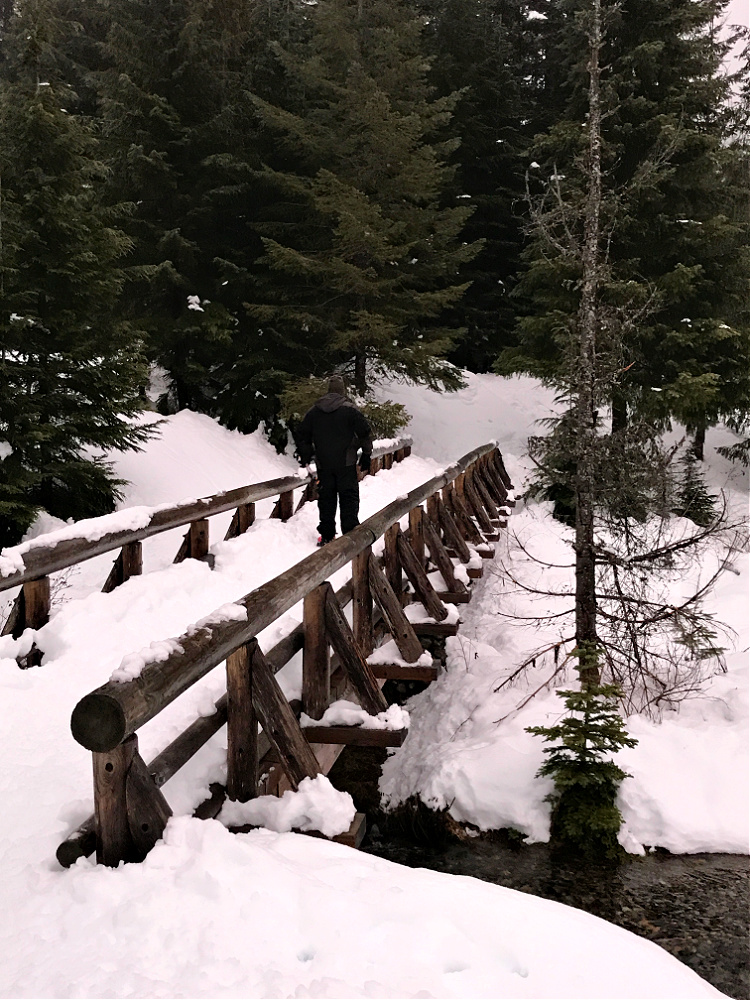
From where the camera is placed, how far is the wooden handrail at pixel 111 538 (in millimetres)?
5270

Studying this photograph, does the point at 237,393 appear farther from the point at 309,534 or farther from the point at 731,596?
the point at 731,596

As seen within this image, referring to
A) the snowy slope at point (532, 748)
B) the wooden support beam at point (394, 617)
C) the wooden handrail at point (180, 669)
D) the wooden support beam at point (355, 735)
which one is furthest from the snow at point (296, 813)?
the snowy slope at point (532, 748)

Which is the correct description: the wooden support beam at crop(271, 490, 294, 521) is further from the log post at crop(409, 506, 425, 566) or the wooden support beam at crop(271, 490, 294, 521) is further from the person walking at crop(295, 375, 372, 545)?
the log post at crop(409, 506, 425, 566)

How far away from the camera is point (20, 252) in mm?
11008

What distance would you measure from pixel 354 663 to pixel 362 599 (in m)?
1.52

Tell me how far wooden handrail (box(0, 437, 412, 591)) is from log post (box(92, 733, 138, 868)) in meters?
2.39

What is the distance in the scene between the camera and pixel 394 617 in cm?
689

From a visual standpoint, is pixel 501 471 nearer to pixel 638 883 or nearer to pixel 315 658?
pixel 638 883

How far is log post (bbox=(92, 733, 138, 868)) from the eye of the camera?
3041mm

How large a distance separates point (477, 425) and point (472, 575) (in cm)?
1662

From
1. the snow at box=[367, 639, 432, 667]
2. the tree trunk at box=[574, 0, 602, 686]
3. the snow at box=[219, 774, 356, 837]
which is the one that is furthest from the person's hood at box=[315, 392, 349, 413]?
the snow at box=[219, 774, 356, 837]

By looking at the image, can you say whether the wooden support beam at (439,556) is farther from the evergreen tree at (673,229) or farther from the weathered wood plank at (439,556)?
the evergreen tree at (673,229)

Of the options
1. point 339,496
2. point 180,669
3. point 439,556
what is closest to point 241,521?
point 339,496

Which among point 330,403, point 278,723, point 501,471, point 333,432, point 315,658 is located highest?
point 330,403
